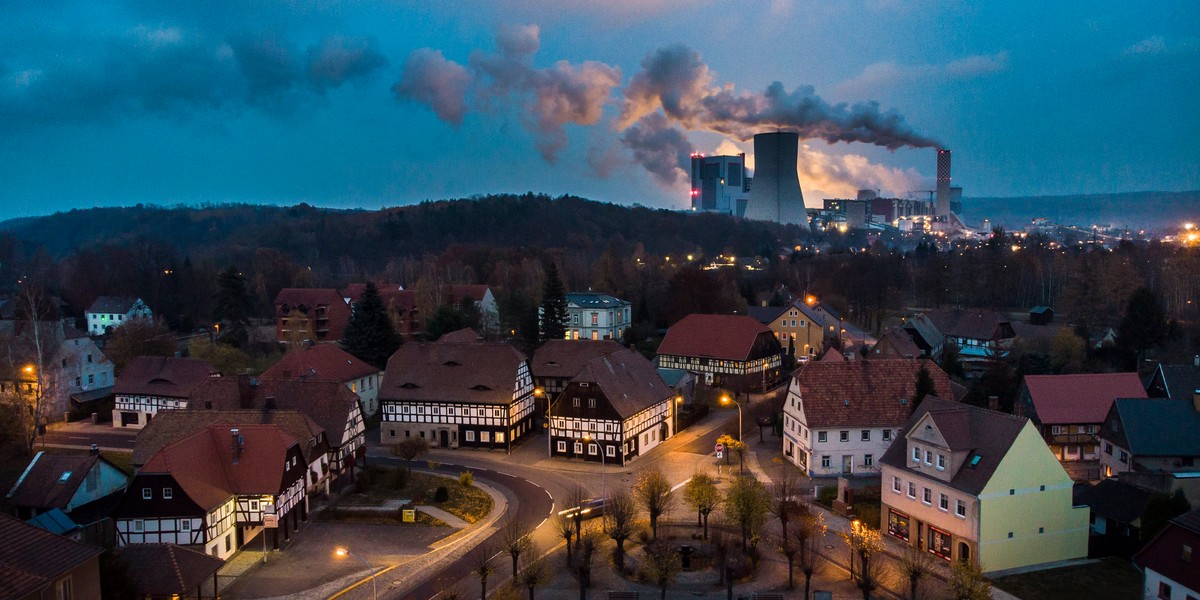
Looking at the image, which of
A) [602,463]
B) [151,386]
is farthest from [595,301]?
[151,386]

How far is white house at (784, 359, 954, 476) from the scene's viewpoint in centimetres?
4128

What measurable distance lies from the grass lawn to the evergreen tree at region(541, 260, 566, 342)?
151 ft

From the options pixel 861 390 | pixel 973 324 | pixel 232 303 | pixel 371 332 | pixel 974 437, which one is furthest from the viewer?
pixel 232 303

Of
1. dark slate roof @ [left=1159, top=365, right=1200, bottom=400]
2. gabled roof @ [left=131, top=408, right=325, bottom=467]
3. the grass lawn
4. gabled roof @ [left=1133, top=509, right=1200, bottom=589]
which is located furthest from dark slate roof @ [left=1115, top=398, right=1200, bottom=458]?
gabled roof @ [left=131, top=408, right=325, bottom=467]

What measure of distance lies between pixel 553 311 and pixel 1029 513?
4592 centimetres

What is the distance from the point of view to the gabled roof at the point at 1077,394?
42.2m

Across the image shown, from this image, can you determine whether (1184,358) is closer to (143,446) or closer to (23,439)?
(143,446)

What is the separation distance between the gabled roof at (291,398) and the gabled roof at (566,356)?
16225 millimetres

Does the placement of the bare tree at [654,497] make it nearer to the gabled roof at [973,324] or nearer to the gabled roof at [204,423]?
the gabled roof at [204,423]

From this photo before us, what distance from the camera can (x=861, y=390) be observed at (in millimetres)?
42562

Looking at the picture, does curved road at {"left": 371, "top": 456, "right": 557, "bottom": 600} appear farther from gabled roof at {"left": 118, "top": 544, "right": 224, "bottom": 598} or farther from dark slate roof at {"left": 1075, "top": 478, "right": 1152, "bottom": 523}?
dark slate roof at {"left": 1075, "top": 478, "right": 1152, "bottom": 523}

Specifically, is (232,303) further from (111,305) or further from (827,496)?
(827,496)

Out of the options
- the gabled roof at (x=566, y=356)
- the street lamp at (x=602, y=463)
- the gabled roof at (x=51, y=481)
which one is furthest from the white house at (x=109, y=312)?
the street lamp at (x=602, y=463)

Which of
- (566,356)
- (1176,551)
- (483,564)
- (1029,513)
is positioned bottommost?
(483,564)
